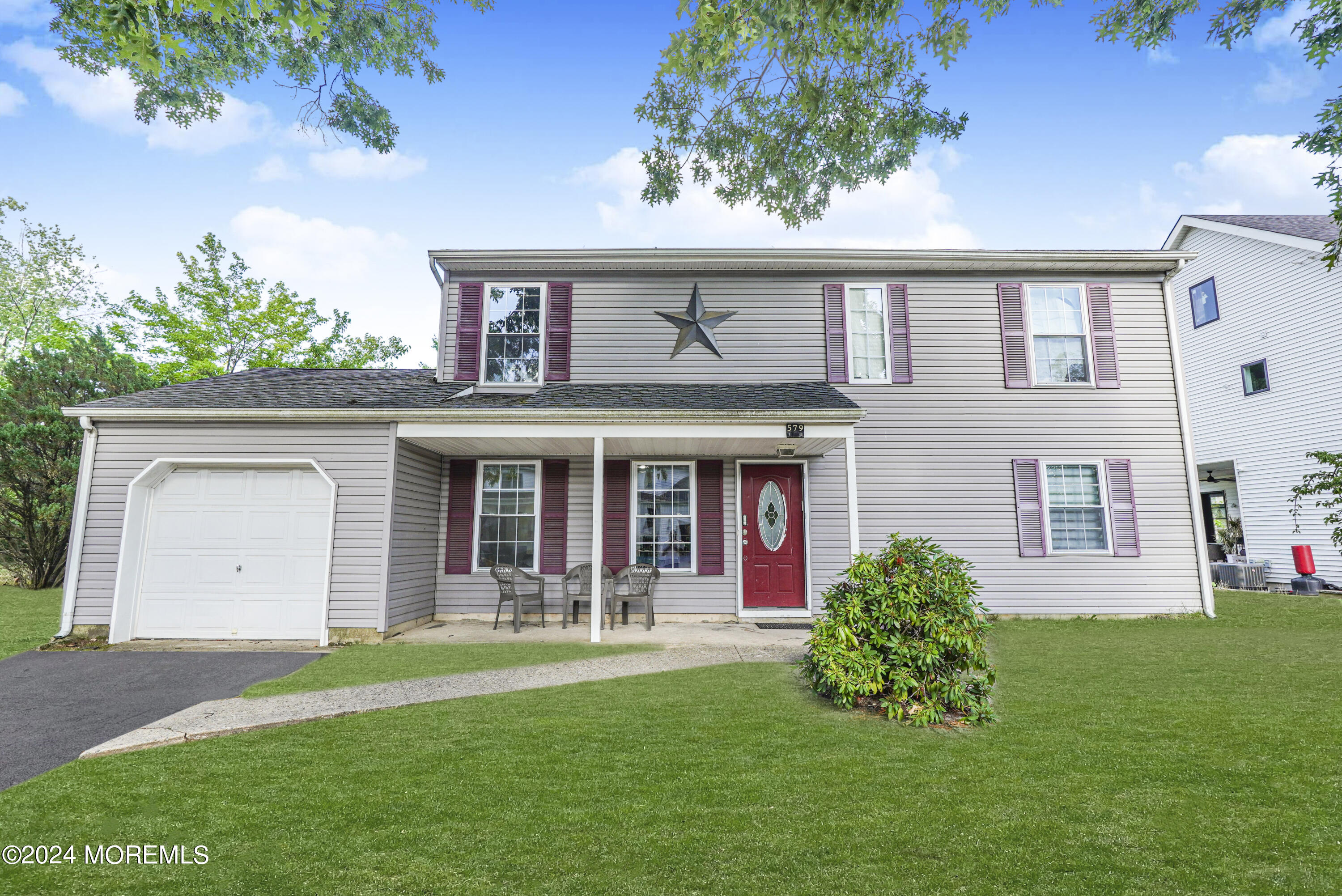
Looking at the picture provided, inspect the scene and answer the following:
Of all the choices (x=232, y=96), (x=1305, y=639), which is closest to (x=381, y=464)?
(x=232, y=96)

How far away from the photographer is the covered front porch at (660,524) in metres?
8.83

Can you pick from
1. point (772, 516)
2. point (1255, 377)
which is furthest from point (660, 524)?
point (1255, 377)

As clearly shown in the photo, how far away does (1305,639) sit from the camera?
708 cm

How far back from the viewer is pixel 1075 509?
909 centimetres

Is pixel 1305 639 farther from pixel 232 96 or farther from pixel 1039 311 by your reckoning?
pixel 232 96

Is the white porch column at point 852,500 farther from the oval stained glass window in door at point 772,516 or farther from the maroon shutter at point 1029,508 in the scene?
the maroon shutter at point 1029,508

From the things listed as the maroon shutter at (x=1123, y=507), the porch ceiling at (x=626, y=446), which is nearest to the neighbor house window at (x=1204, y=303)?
the maroon shutter at (x=1123, y=507)

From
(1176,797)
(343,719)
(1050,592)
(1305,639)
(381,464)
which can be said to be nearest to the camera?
(1176,797)

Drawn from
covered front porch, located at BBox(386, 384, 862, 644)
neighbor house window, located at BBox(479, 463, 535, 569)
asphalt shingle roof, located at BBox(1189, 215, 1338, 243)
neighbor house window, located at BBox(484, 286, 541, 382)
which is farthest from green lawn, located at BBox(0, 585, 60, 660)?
asphalt shingle roof, located at BBox(1189, 215, 1338, 243)

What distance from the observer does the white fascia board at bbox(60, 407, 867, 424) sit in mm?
7254

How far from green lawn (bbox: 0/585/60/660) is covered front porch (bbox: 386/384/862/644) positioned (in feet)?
14.4

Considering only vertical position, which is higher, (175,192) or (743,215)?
(175,192)

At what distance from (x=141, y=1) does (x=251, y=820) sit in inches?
196

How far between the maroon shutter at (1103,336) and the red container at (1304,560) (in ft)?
22.4
